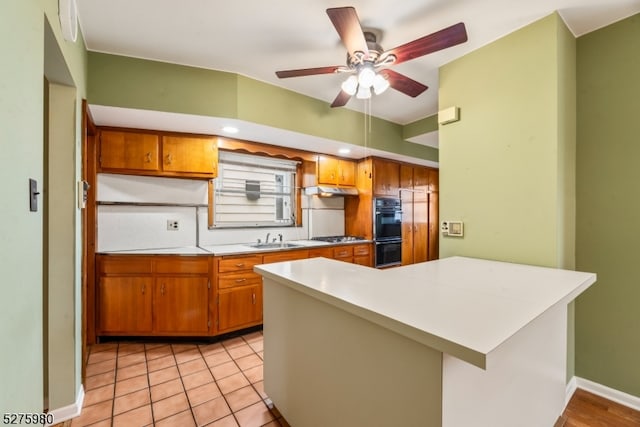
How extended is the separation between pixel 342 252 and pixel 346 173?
1.20 m

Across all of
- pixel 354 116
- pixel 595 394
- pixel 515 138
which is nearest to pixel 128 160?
pixel 354 116

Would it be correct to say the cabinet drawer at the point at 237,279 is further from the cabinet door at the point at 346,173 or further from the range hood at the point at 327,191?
the cabinet door at the point at 346,173

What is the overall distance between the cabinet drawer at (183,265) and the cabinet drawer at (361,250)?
189 cm

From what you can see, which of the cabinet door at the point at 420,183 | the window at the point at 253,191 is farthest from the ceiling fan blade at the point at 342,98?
the cabinet door at the point at 420,183

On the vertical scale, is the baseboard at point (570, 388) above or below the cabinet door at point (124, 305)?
below

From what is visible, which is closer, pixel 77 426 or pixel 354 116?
pixel 77 426

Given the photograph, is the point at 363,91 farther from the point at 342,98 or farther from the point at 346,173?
the point at 346,173

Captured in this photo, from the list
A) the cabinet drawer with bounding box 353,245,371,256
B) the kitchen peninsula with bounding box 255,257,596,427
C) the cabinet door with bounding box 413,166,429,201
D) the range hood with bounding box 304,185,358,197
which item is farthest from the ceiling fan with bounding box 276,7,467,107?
the cabinet door with bounding box 413,166,429,201

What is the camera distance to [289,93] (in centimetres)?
285

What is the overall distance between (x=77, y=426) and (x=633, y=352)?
339 cm

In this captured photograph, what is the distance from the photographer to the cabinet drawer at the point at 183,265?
8.70ft

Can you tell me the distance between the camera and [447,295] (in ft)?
3.60

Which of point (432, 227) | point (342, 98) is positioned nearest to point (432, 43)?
point (342, 98)
